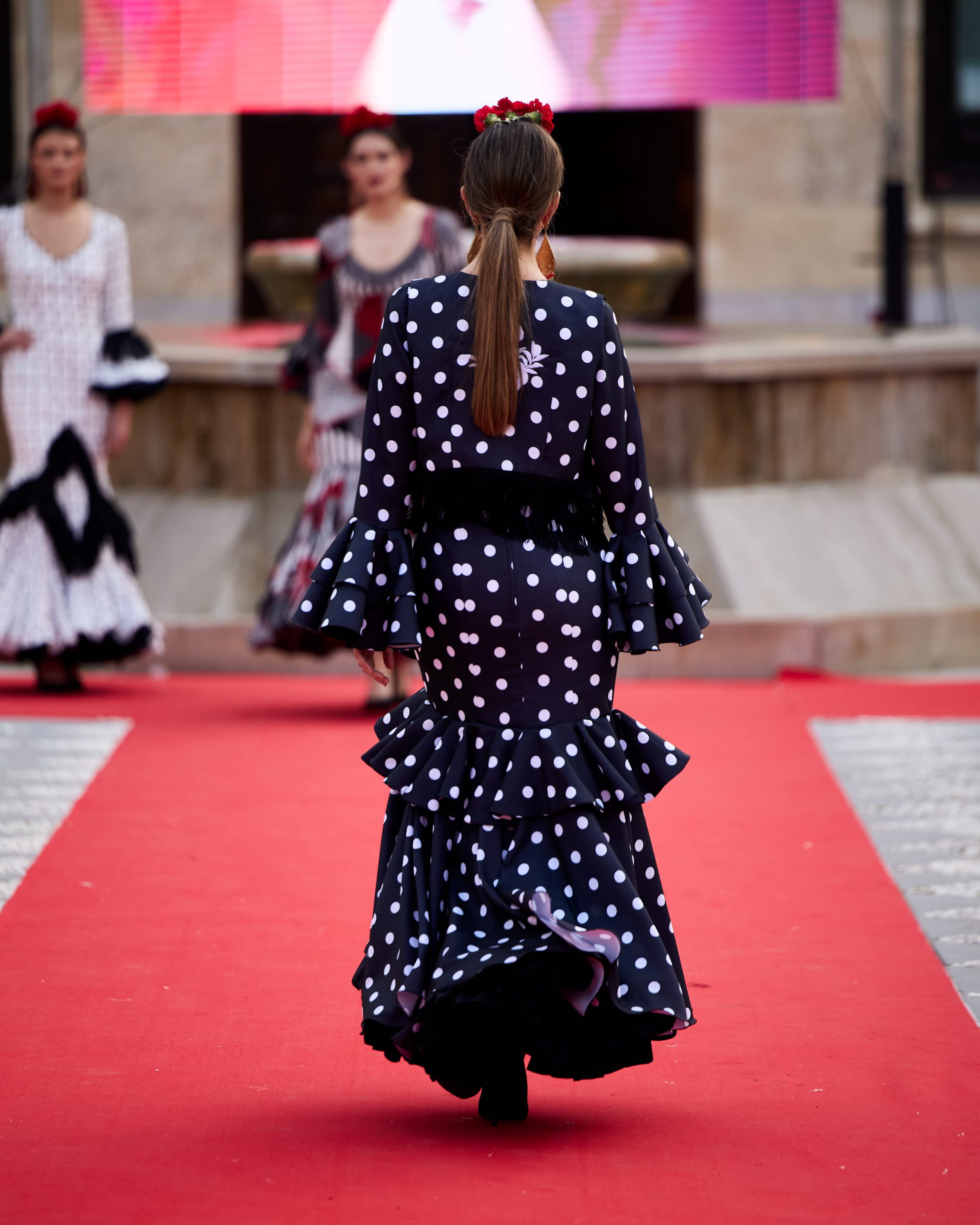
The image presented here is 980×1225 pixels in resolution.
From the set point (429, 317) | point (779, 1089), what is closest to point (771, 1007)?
point (779, 1089)

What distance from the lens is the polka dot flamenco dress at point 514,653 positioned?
3.49m

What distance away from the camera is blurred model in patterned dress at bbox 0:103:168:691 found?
27.4ft

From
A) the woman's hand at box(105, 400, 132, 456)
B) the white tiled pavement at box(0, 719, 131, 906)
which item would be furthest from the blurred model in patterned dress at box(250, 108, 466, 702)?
the white tiled pavement at box(0, 719, 131, 906)

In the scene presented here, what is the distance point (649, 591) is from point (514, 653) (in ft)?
0.83

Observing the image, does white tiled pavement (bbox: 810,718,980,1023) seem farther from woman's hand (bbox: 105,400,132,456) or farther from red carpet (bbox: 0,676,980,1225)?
woman's hand (bbox: 105,400,132,456)

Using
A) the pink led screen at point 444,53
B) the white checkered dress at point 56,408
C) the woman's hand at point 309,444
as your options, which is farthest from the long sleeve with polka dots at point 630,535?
the pink led screen at point 444,53

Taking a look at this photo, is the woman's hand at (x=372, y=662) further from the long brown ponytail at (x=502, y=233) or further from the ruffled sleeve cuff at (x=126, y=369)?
the ruffled sleeve cuff at (x=126, y=369)

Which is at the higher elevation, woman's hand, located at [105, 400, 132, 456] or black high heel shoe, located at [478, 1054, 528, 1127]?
woman's hand, located at [105, 400, 132, 456]

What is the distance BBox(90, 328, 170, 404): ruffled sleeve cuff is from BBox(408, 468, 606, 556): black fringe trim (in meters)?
4.93

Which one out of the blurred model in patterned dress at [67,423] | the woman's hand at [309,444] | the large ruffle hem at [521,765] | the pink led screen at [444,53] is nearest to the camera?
the large ruffle hem at [521,765]

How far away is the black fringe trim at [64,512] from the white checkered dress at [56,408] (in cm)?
3

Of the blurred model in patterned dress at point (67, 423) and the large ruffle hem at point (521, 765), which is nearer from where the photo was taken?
the large ruffle hem at point (521, 765)

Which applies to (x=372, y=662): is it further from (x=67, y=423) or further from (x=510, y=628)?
(x=67, y=423)

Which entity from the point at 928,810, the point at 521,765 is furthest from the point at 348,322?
the point at 521,765
